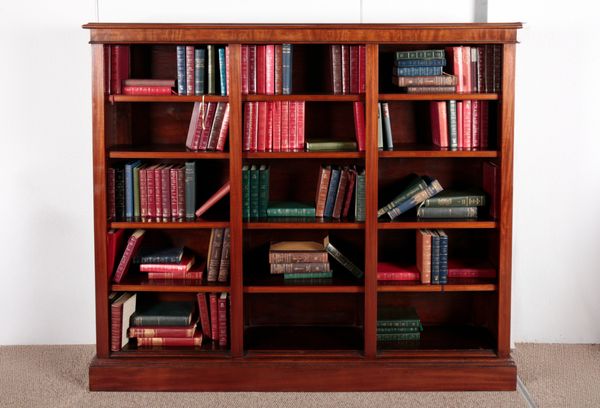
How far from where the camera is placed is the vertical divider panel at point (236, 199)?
412 cm

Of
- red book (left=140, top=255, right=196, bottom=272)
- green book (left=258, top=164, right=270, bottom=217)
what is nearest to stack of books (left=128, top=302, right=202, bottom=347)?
red book (left=140, top=255, right=196, bottom=272)

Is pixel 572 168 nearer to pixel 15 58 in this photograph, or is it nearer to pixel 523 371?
pixel 523 371

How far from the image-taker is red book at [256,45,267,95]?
4160 mm

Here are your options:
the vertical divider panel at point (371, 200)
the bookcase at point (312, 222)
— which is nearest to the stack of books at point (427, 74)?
the bookcase at point (312, 222)

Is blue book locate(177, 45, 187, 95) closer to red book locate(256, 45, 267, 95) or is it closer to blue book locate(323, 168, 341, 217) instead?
red book locate(256, 45, 267, 95)

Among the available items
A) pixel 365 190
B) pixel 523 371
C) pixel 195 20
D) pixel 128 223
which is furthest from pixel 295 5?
pixel 523 371

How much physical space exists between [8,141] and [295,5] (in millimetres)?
1675

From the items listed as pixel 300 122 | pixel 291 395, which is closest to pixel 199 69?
pixel 300 122

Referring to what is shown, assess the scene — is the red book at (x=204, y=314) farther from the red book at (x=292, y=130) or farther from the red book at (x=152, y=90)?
the red book at (x=152, y=90)

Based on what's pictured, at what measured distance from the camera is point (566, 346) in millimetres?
4859

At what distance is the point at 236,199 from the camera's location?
4.20 meters

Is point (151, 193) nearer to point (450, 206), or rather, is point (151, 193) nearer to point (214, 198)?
point (214, 198)

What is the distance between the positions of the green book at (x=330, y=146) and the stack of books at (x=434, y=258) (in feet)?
1.81

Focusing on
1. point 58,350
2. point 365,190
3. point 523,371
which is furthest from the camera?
point 58,350
